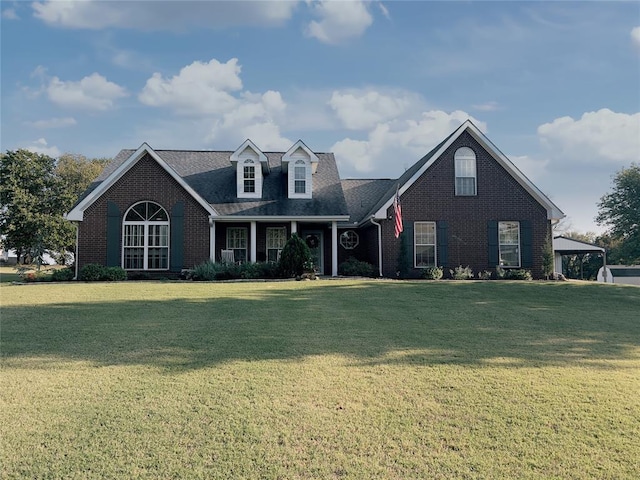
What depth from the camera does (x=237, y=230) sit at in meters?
21.6

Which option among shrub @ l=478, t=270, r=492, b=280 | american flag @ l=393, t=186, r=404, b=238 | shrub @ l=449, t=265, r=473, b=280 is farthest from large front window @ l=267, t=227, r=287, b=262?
shrub @ l=478, t=270, r=492, b=280

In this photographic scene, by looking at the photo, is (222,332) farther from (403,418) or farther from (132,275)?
(132,275)

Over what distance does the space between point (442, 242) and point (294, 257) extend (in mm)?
6758

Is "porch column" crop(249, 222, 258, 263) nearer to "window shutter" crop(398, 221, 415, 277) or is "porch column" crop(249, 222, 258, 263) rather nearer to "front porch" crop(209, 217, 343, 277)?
"front porch" crop(209, 217, 343, 277)

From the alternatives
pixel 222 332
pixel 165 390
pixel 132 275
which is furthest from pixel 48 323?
pixel 132 275

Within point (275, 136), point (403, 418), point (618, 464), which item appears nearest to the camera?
point (618, 464)

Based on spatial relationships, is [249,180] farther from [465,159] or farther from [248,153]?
[465,159]

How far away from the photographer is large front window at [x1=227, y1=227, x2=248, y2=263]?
21.5 m

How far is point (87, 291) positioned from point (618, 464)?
1358 centimetres

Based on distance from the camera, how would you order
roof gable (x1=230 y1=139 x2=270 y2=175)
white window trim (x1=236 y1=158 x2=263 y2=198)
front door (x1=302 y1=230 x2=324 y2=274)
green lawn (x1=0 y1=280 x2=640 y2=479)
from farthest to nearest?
front door (x1=302 y1=230 x2=324 y2=274) → white window trim (x1=236 y1=158 x2=263 y2=198) → roof gable (x1=230 y1=139 x2=270 y2=175) → green lawn (x1=0 y1=280 x2=640 y2=479)

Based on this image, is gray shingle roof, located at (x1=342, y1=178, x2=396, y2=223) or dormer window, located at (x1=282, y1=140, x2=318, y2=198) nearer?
dormer window, located at (x1=282, y1=140, x2=318, y2=198)

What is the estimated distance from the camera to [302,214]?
2080cm

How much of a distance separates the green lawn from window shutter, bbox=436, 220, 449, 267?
10.3m

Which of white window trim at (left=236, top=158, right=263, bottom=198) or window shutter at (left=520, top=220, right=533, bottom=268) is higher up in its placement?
white window trim at (left=236, top=158, right=263, bottom=198)
